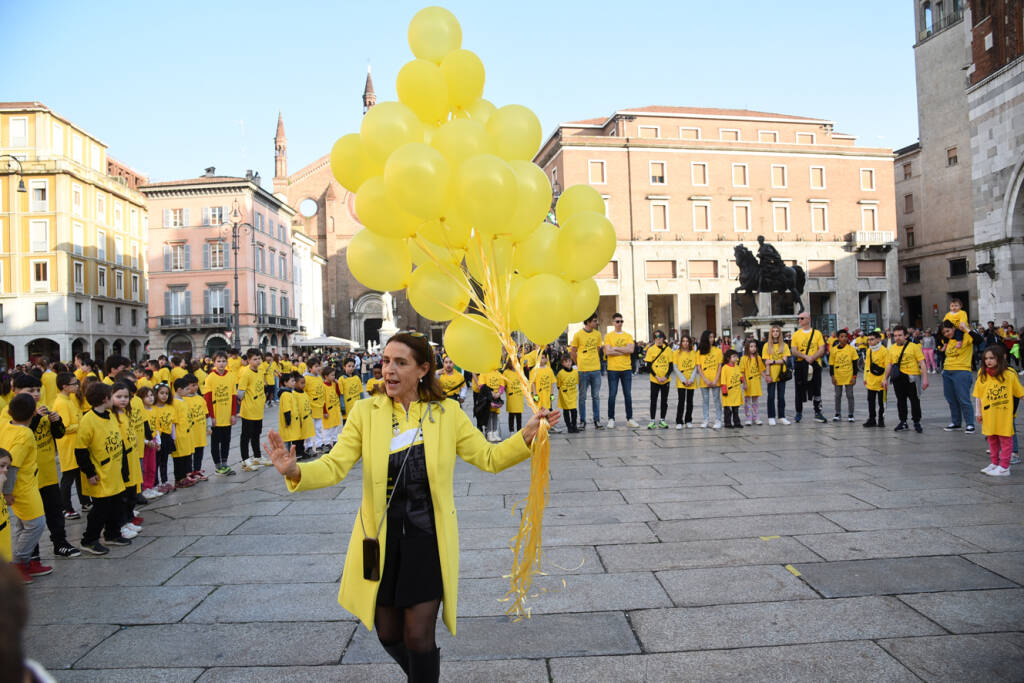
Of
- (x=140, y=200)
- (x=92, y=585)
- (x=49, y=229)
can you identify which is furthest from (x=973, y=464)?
(x=140, y=200)

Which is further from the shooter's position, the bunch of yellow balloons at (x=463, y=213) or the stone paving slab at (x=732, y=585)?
the stone paving slab at (x=732, y=585)

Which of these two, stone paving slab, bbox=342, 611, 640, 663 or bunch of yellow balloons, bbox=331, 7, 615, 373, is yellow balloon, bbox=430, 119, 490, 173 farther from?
stone paving slab, bbox=342, 611, 640, 663

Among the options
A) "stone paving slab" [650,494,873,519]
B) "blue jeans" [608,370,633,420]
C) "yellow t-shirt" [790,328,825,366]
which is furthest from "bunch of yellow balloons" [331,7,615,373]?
"yellow t-shirt" [790,328,825,366]

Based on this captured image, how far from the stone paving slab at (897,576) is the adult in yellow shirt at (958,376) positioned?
19.9 ft

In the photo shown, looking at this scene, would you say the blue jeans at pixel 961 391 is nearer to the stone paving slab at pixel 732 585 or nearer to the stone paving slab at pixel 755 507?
the stone paving slab at pixel 755 507

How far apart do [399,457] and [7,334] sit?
49.6 meters

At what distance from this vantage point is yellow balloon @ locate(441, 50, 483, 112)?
11.2 feet

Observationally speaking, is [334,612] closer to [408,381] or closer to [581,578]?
[581,578]

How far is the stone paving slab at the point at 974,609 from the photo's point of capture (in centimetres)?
340

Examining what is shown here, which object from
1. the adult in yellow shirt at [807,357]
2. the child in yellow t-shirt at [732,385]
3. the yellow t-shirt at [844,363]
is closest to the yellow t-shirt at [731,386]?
the child in yellow t-shirt at [732,385]

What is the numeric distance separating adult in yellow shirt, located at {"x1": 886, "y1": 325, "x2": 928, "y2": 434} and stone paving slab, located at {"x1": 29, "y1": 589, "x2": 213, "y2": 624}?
32.3 ft

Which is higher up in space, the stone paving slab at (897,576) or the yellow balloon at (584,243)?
the yellow balloon at (584,243)

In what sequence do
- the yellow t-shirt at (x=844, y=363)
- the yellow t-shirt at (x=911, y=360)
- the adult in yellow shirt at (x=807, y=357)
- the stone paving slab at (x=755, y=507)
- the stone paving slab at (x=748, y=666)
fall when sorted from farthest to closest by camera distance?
1. the adult in yellow shirt at (x=807, y=357)
2. the yellow t-shirt at (x=844, y=363)
3. the yellow t-shirt at (x=911, y=360)
4. the stone paving slab at (x=755, y=507)
5. the stone paving slab at (x=748, y=666)

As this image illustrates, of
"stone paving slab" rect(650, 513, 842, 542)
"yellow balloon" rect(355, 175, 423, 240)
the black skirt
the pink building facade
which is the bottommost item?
"stone paving slab" rect(650, 513, 842, 542)
